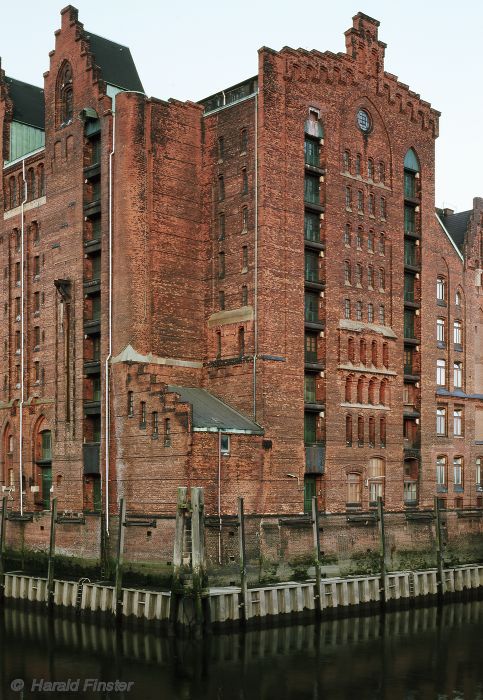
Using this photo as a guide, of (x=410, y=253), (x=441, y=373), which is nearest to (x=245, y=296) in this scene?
(x=410, y=253)

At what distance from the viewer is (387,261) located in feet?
207

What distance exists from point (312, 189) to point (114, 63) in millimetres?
14292

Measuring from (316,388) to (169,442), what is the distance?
1114 centimetres

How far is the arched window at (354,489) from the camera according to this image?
196ft

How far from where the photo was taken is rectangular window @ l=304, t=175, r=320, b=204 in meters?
58.9

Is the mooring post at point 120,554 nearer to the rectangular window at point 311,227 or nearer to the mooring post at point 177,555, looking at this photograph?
the mooring post at point 177,555

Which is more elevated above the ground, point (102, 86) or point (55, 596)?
point (102, 86)

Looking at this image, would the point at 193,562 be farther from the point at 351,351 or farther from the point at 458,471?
the point at 458,471

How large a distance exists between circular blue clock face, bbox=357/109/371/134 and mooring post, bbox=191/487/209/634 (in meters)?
26.5

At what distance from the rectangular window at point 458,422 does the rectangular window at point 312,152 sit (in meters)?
20.7

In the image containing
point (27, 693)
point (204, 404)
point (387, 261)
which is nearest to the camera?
point (27, 693)

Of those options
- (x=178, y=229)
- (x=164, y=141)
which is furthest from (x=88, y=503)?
(x=164, y=141)

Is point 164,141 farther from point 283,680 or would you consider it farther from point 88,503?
point 283,680

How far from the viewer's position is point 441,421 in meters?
69.0
